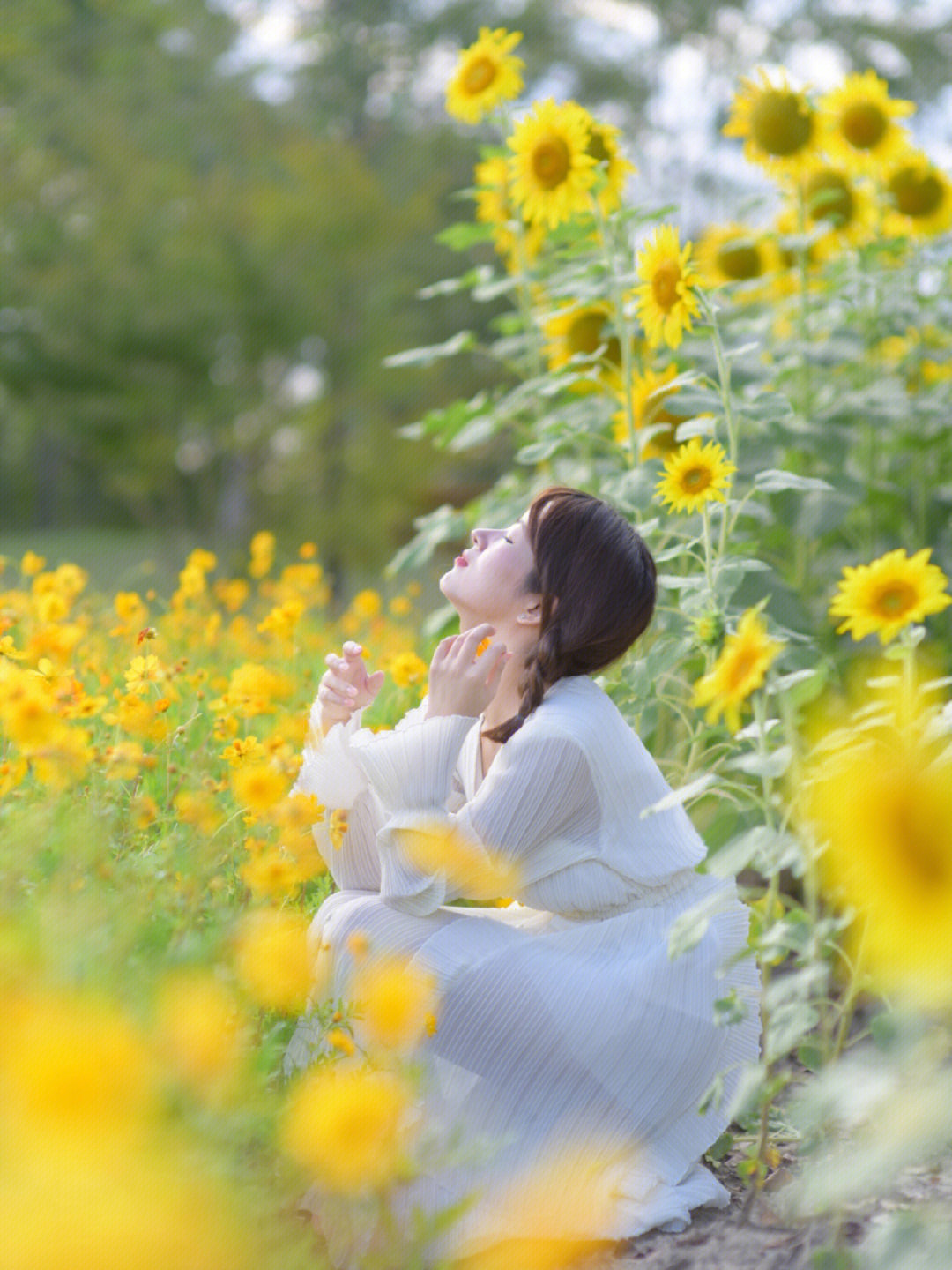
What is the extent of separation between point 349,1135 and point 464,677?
0.72 metres

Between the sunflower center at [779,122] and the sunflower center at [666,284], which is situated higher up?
the sunflower center at [779,122]

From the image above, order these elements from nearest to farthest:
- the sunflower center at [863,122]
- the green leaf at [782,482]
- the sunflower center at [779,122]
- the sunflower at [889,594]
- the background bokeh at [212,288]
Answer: the sunflower at [889,594] < the green leaf at [782,482] < the sunflower center at [779,122] < the sunflower center at [863,122] < the background bokeh at [212,288]

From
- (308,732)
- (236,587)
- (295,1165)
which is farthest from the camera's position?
(236,587)

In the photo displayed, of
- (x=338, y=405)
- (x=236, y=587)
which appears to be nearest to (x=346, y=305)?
(x=338, y=405)

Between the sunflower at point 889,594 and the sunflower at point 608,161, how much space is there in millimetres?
1315

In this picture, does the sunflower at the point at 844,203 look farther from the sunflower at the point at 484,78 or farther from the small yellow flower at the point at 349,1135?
the small yellow flower at the point at 349,1135

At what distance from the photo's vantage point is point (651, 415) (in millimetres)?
2631

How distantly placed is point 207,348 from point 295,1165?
9085 mm

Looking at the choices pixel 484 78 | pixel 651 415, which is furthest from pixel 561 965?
pixel 484 78

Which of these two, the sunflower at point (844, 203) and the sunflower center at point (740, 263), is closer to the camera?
the sunflower at point (844, 203)

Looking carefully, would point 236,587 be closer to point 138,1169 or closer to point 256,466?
point 138,1169

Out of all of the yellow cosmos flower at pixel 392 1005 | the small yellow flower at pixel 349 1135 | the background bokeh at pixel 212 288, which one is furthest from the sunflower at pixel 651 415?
the background bokeh at pixel 212 288

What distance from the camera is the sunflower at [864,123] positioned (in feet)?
10.3

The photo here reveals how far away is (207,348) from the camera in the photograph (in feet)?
32.1
